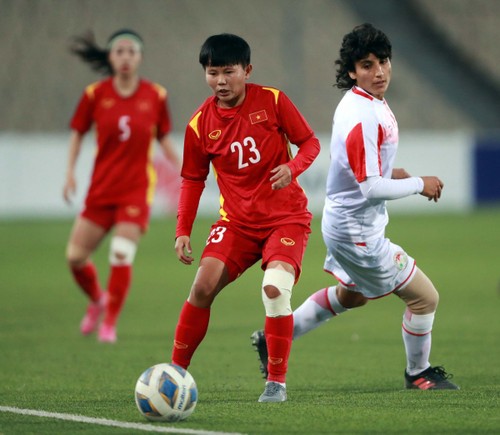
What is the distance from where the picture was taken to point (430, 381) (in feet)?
21.7

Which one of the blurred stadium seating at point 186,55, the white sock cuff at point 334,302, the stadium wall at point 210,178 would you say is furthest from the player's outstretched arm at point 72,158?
the blurred stadium seating at point 186,55

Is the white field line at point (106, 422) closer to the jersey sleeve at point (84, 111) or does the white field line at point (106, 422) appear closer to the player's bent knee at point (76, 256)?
the player's bent knee at point (76, 256)

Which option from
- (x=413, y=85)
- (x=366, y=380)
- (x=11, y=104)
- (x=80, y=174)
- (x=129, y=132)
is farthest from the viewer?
(x=413, y=85)

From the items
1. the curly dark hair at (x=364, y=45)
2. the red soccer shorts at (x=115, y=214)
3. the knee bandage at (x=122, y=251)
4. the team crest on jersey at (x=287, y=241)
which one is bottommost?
the knee bandage at (x=122, y=251)

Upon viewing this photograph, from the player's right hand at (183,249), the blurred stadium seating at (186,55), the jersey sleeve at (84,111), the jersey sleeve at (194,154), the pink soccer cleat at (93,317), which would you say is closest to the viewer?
the player's right hand at (183,249)

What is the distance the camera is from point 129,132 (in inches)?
386

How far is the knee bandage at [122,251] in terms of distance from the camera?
31.6 ft

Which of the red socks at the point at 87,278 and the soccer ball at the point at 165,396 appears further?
the red socks at the point at 87,278

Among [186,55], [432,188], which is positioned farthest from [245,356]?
[186,55]

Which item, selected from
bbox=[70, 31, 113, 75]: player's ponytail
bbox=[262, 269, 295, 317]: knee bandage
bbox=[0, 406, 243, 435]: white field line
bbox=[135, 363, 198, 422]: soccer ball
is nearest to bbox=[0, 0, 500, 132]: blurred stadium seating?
bbox=[70, 31, 113, 75]: player's ponytail

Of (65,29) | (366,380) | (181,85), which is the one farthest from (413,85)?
(366,380)

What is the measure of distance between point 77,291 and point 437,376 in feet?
25.4

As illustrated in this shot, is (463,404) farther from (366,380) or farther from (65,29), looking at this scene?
(65,29)

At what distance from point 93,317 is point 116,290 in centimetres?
53
